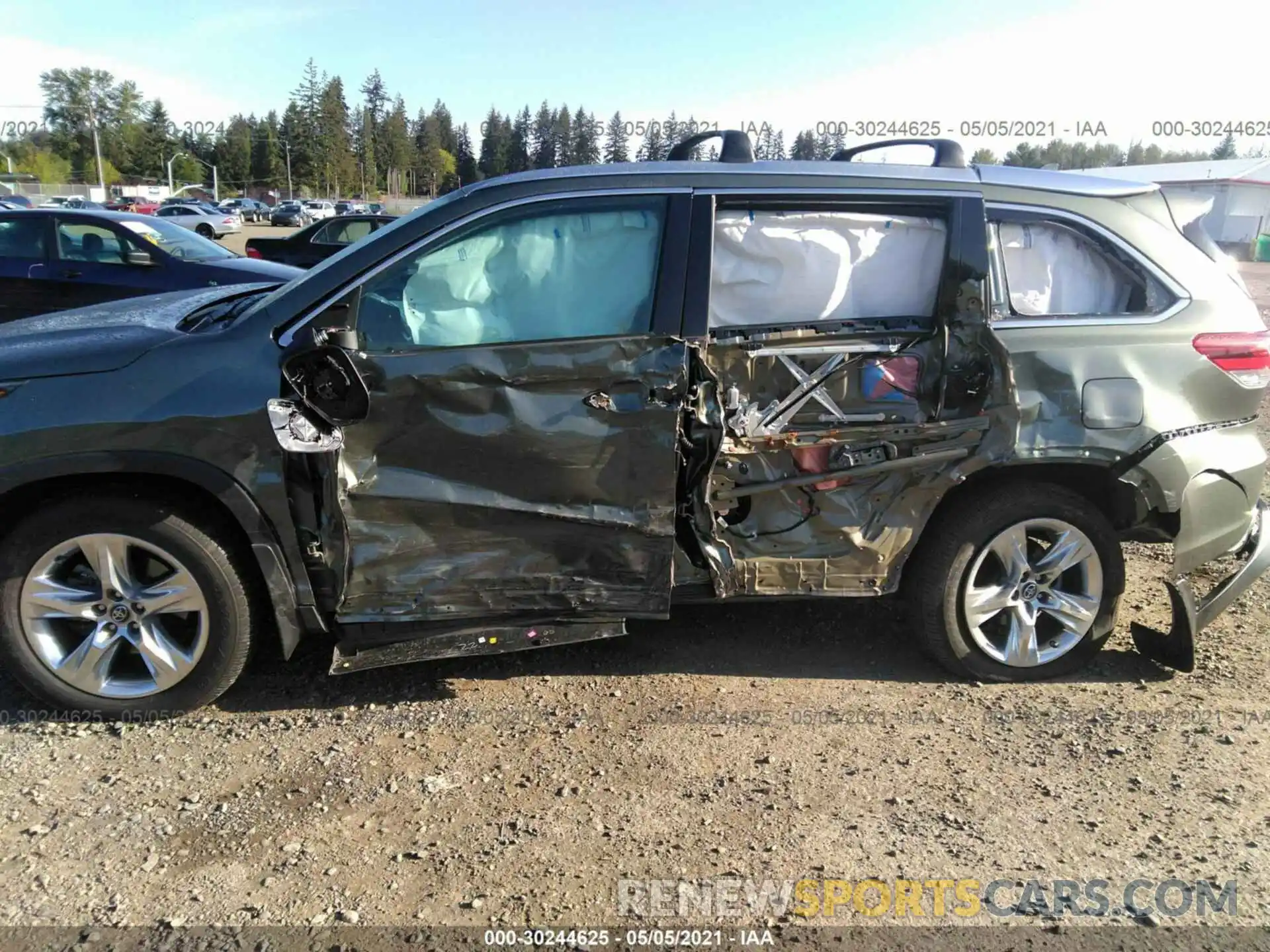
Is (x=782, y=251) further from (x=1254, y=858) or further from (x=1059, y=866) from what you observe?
(x=1254, y=858)

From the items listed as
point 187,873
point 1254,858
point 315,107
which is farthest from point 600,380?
point 315,107

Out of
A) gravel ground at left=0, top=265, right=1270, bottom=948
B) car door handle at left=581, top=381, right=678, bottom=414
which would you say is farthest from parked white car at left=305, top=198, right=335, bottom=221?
car door handle at left=581, top=381, right=678, bottom=414

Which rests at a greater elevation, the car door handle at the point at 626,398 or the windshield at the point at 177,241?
the windshield at the point at 177,241

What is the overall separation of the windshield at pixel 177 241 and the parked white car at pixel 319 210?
4754 centimetres

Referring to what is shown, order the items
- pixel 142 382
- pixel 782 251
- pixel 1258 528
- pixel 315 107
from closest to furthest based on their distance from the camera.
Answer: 1. pixel 142 382
2. pixel 782 251
3. pixel 1258 528
4. pixel 315 107

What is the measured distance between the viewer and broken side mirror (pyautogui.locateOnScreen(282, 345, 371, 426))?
297 centimetres

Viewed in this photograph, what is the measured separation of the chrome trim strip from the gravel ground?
1.45 metres

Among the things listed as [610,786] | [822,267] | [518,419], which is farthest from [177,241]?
[610,786]

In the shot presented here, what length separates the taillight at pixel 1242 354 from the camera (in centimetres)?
338

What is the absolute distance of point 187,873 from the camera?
250 cm

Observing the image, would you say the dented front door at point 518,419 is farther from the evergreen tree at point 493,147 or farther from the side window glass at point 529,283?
the evergreen tree at point 493,147

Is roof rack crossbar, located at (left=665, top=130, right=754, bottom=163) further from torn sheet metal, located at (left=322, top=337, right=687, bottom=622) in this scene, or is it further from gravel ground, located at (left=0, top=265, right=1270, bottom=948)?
gravel ground, located at (left=0, top=265, right=1270, bottom=948)

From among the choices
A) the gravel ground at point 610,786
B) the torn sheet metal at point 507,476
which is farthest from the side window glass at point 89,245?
the torn sheet metal at point 507,476

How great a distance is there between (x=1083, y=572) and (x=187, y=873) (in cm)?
334
